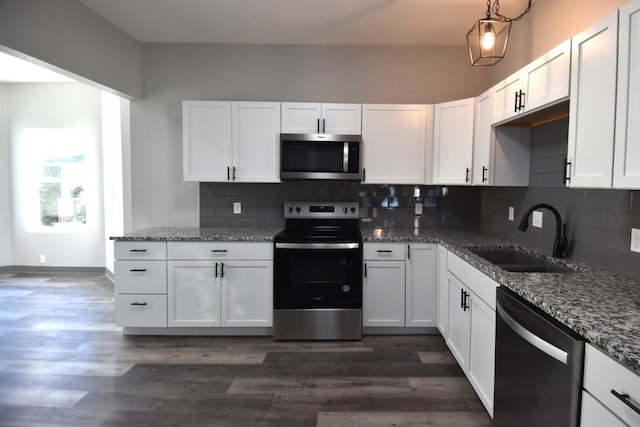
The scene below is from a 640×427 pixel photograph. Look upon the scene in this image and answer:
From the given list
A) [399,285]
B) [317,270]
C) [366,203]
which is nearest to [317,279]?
[317,270]

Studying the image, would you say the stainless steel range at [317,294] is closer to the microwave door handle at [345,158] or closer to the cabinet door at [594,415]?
the microwave door handle at [345,158]

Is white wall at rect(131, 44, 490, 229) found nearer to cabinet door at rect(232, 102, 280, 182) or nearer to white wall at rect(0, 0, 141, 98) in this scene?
white wall at rect(0, 0, 141, 98)

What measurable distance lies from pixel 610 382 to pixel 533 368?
40cm

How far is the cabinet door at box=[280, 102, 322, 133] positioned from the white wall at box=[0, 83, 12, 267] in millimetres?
4621

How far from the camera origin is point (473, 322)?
2.10 meters

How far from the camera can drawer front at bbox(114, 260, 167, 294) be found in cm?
294

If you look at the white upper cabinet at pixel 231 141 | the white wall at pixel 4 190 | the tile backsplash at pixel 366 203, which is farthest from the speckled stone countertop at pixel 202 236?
the white wall at pixel 4 190

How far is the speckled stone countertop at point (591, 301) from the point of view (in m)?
1.00

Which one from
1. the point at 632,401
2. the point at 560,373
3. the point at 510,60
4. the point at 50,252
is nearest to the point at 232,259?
the point at 560,373

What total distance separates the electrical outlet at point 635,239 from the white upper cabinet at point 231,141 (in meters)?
2.43

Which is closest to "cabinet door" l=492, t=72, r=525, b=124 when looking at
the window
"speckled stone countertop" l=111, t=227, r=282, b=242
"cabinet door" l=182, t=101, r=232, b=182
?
"speckled stone countertop" l=111, t=227, r=282, b=242

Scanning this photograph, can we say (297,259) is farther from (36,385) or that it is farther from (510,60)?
(510,60)

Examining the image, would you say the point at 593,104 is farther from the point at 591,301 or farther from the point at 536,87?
the point at 591,301

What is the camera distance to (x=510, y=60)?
9.66ft
